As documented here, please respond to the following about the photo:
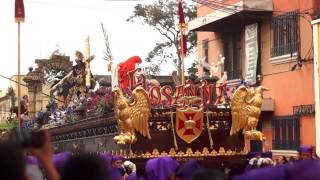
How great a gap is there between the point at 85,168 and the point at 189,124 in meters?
9.32

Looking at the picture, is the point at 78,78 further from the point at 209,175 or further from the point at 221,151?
the point at 209,175

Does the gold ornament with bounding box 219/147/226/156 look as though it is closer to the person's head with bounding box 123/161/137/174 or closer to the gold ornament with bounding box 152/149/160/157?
the gold ornament with bounding box 152/149/160/157

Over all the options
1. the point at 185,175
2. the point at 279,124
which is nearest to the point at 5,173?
the point at 185,175

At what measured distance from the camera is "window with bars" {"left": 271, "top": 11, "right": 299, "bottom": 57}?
64.8 feet

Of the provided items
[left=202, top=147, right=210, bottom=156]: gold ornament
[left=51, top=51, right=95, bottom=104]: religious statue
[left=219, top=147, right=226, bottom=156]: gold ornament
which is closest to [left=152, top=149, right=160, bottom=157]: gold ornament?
[left=202, top=147, right=210, bottom=156]: gold ornament

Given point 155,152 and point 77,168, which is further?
point 155,152

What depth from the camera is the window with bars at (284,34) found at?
19.8 m

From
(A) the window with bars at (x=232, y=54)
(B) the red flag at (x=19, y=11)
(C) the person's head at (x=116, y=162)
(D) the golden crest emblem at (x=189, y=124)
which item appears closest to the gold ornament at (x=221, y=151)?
(D) the golden crest emblem at (x=189, y=124)

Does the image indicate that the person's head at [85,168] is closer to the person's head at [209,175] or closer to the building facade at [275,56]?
the person's head at [209,175]

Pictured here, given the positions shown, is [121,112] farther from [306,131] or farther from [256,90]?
[306,131]

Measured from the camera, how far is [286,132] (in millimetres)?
20031

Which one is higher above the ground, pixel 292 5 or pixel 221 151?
pixel 292 5

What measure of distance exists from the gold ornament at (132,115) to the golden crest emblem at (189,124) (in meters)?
0.63

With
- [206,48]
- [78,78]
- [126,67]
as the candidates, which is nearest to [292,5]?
[206,48]
